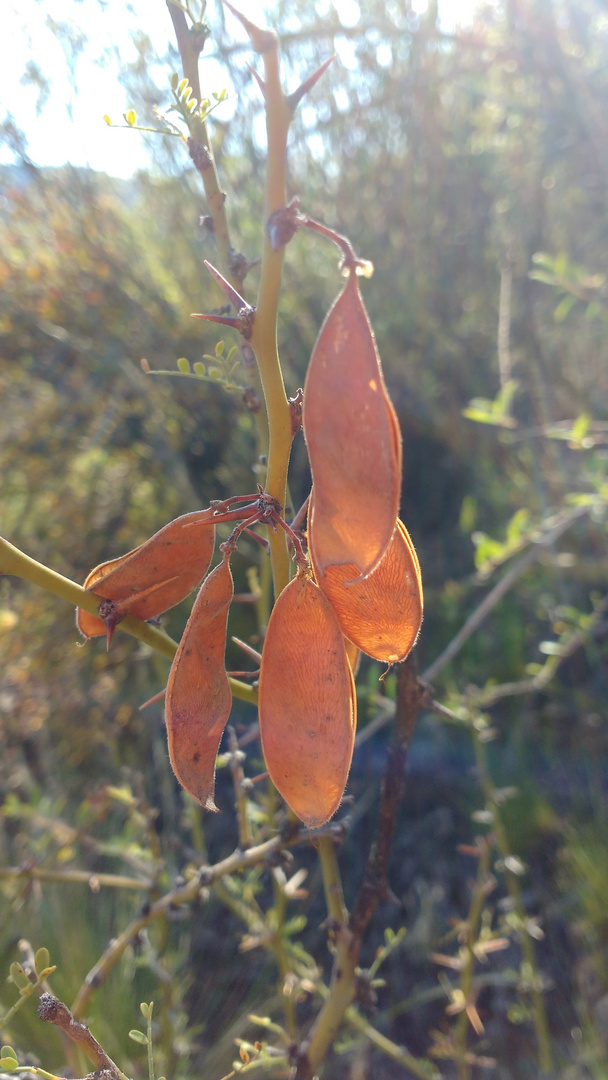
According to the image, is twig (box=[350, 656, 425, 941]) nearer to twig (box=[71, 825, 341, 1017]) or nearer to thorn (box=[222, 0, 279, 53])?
twig (box=[71, 825, 341, 1017])

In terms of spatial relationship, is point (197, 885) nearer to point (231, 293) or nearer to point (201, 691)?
point (201, 691)

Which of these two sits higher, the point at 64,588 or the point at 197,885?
the point at 64,588

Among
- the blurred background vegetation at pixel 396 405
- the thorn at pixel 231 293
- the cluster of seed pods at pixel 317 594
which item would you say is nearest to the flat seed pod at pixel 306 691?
the cluster of seed pods at pixel 317 594

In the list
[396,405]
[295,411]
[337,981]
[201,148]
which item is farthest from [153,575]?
[396,405]

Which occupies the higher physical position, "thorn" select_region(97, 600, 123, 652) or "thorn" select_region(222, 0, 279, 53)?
"thorn" select_region(222, 0, 279, 53)

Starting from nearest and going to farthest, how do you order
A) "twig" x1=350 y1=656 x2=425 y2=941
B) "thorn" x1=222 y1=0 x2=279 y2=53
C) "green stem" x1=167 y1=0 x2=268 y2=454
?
"thorn" x1=222 y1=0 x2=279 y2=53
"green stem" x1=167 y1=0 x2=268 y2=454
"twig" x1=350 y1=656 x2=425 y2=941

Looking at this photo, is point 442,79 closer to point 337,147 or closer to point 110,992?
point 337,147

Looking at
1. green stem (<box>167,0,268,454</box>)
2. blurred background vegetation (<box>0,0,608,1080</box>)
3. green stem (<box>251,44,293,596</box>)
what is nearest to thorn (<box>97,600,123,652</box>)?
green stem (<box>251,44,293,596</box>)

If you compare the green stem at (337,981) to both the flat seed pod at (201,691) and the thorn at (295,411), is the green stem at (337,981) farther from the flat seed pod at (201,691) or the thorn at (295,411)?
the thorn at (295,411)
